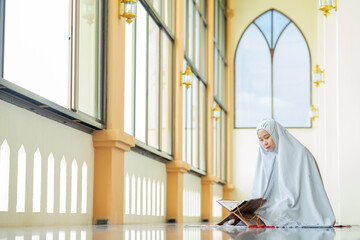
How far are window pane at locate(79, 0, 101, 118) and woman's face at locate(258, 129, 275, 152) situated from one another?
214cm

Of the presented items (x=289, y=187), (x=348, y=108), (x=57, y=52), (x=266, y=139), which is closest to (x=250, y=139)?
(x=348, y=108)

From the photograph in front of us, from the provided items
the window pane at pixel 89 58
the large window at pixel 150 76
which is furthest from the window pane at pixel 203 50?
the window pane at pixel 89 58

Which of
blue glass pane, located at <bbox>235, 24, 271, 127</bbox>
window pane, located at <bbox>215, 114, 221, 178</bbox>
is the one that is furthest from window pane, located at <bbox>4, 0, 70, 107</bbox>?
blue glass pane, located at <bbox>235, 24, 271, 127</bbox>

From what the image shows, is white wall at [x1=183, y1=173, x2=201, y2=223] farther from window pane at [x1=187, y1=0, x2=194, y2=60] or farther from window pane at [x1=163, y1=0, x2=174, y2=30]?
window pane at [x1=163, y1=0, x2=174, y2=30]

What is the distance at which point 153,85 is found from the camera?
11.6 metres

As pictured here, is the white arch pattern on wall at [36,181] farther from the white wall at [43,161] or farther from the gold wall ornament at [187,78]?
the gold wall ornament at [187,78]

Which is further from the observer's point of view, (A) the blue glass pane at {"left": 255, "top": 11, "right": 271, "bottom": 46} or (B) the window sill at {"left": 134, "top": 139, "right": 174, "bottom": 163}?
(A) the blue glass pane at {"left": 255, "top": 11, "right": 271, "bottom": 46}

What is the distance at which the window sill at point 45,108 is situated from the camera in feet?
17.5

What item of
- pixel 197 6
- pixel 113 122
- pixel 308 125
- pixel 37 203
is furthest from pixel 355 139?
pixel 308 125

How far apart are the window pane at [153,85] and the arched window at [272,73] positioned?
40.5 ft

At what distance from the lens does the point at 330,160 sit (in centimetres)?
1448

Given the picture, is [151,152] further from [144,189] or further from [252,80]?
[252,80]

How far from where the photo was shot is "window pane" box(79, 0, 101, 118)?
7641mm

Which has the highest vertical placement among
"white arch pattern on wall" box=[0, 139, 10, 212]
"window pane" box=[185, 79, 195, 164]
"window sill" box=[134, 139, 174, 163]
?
"window pane" box=[185, 79, 195, 164]
